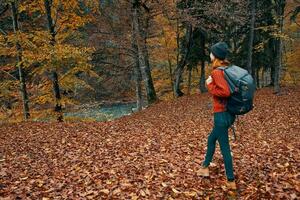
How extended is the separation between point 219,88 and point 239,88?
31cm

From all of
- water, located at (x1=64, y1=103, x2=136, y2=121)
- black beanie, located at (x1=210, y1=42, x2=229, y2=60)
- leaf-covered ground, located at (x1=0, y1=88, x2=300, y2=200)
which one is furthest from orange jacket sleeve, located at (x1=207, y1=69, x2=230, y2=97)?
water, located at (x1=64, y1=103, x2=136, y2=121)

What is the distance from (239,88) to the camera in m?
5.22

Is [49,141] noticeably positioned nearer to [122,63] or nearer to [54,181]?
[54,181]

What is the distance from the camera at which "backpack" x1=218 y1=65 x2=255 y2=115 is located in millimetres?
5203

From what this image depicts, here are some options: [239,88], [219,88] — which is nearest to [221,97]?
[219,88]

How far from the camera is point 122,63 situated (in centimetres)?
2867

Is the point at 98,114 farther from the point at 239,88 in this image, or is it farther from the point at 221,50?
the point at 239,88

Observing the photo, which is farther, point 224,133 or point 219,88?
point 224,133

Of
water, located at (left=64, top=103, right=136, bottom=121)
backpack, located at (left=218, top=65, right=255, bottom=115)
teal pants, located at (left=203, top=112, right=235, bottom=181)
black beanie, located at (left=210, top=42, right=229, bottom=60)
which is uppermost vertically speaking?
black beanie, located at (left=210, top=42, right=229, bottom=60)

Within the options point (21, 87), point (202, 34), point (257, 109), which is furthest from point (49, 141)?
point (202, 34)

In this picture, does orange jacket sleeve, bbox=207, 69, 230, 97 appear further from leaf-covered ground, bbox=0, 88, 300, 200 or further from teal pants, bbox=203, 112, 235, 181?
leaf-covered ground, bbox=0, 88, 300, 200

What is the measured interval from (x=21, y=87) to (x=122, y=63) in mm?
14103

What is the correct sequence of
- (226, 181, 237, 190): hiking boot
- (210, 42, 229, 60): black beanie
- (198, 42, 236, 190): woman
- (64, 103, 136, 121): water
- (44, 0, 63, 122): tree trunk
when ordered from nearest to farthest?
(198, 42, 236, 190): woman < (210, 42, 229, 60): black beanie < (226, 181, 237, 190): hiking boot < (44, 0, 63, 122): tree trunk < (64, 103, 136, 121): water

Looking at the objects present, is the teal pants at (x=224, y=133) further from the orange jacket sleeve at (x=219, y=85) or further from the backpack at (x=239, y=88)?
the orange jacket sleeve at (x=219, y=85)
